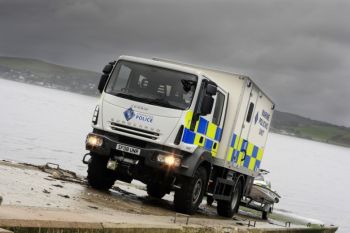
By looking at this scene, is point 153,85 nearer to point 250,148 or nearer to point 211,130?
point 211,130

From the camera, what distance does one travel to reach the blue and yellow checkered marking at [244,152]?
1483 centimetres

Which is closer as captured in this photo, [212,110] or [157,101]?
[157,101]

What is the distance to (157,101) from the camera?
41.3ft

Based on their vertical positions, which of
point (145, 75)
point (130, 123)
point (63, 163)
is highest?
point (145, 75)

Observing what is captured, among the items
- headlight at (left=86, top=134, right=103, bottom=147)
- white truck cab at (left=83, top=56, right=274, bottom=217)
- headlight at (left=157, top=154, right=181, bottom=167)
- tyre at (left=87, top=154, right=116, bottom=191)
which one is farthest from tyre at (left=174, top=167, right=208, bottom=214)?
headlight at (left=86, top=134, right=103, bottom=147)

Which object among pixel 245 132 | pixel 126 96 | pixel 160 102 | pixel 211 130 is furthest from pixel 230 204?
pixel 126 96

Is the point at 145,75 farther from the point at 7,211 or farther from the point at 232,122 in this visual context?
the point at 7,211

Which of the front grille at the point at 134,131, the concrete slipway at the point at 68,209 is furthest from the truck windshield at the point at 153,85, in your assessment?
the concrete slipway at the point at 68,209

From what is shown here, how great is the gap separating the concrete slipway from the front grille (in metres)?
1.46

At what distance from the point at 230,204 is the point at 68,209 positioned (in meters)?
7.04

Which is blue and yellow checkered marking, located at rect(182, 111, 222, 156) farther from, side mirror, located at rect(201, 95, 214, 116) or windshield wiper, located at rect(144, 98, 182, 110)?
windshield wiper, located at rect(144, 98, 182, 110)

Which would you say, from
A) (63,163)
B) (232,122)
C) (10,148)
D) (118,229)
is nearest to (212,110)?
(232,122)

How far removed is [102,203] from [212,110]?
11.5 feet

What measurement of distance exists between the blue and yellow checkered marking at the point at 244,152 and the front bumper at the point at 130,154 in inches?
99.1
